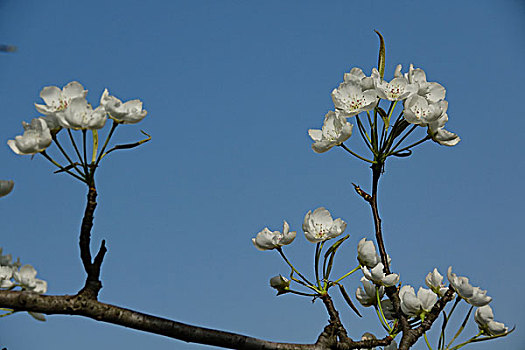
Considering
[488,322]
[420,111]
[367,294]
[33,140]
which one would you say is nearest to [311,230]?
[367,294]

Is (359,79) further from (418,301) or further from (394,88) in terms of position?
(418,301)

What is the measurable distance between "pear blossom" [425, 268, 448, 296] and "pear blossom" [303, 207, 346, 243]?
260 mm

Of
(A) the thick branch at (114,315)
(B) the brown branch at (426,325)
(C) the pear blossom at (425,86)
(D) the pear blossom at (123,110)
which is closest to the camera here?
(A) the thick branch at (114,315)

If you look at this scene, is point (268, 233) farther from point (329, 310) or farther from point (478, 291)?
point (478, 291)

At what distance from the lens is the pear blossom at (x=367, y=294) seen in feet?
4.00

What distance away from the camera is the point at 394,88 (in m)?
1.15

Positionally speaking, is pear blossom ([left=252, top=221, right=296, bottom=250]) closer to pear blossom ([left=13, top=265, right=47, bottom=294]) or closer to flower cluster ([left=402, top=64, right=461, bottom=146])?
flower cluster ([left=402, top=64, right=461, bottom=146])

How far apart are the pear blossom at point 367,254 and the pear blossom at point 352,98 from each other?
10.7 inches

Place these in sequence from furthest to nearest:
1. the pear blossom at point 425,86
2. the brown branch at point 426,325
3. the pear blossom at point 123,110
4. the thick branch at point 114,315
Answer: the pear blossom at point 425,86
the brown branch at point 426,325
the pear blossom at point 123,110
the thick branch at point 114,315

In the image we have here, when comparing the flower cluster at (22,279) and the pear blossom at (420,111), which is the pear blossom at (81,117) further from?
the pear blossom at (420,111)

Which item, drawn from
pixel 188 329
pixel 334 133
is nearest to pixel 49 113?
pixel 188 329

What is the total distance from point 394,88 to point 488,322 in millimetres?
538

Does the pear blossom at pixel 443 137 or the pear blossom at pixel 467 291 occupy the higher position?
the pear blossom at pixel 443 137

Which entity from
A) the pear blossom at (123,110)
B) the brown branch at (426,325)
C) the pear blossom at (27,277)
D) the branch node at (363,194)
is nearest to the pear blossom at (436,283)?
the brown branch at (426,325)
